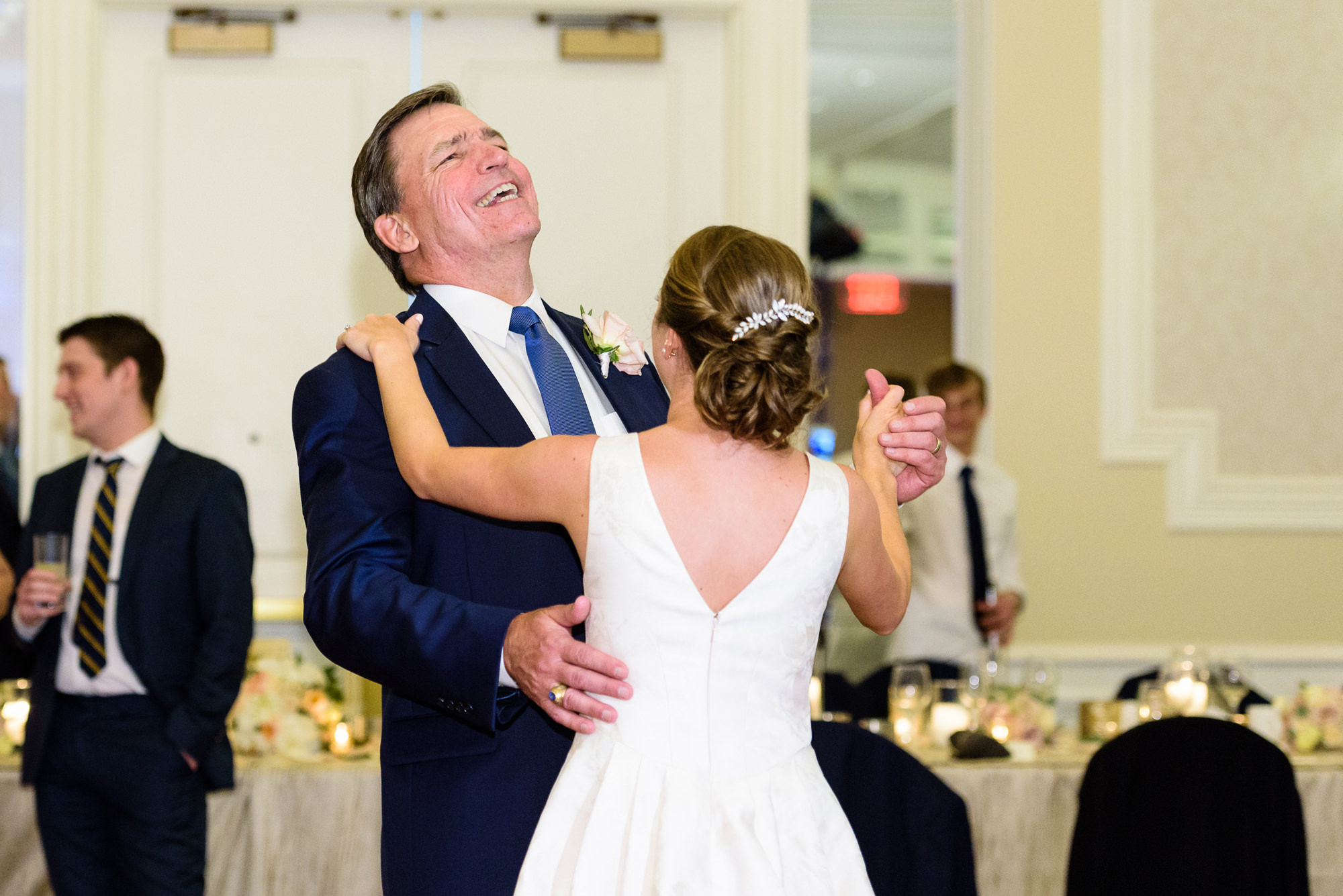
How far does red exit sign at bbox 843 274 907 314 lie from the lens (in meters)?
12.6

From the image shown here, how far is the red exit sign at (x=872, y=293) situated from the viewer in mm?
12625

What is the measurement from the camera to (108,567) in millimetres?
3268

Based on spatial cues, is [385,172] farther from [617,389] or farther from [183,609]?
[183,609]

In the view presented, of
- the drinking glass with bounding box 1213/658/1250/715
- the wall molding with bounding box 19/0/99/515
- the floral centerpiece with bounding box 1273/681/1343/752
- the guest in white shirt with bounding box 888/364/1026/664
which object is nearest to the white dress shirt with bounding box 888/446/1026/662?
the guest in white shirt with bounding box 888/364/1026/664

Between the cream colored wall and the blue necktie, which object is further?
the cream colored wall

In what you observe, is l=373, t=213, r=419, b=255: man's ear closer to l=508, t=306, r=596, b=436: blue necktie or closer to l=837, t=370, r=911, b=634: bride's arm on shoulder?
l=508, t=306, r=596, b=436: blue necktie

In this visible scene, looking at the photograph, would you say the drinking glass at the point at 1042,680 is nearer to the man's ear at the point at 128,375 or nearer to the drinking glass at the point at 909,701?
the drinking glass at the point at 909,701

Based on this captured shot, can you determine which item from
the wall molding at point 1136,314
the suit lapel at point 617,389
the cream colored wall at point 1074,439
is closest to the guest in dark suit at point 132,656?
the suit lapel at point 617,389

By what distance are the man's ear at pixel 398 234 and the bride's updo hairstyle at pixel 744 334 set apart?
20.2 inches

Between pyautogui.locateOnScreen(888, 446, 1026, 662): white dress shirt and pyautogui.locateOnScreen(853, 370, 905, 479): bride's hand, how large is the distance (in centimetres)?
293

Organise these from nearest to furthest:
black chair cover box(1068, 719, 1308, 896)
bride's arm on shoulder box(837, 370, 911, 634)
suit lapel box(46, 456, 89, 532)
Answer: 1. bride's arm on shoulder box(837, 370, 911, 634)
2. black chair cover box(1068, 719, 1308, 896)
3. suit lapel box(46, 456, 89, 532)

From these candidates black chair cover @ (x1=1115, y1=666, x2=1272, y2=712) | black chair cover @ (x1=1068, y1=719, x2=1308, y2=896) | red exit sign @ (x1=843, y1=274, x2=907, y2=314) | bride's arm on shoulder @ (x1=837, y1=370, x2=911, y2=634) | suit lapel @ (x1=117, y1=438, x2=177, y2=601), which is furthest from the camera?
red exit sign @ (x1=843, y1=274, x2=907, y2=314)

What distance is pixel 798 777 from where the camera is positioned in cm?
162

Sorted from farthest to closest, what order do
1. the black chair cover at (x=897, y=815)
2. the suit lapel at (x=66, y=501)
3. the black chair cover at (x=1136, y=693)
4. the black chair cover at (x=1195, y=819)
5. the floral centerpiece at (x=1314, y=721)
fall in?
the black chair cover at (x=1136, y=693), the floral centerpiece at (x=1314, y=721), the suit lapel at (x=66, y=501), the black chair cover at (x=1195, y=819), the black chair cover at (x=897, y=815)
